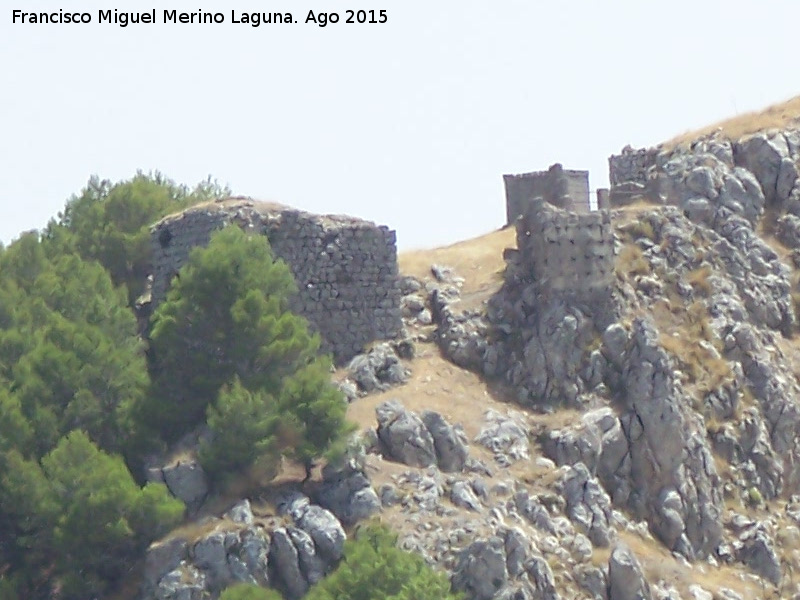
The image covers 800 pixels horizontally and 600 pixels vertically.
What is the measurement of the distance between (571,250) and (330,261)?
16.5 feet

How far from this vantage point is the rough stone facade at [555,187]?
62.5 meters

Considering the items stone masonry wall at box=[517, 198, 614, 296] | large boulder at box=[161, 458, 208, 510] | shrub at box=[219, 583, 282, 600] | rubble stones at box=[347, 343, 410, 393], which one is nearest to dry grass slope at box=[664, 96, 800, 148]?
stone masonry wall at box=[517, 198, 614, 296]

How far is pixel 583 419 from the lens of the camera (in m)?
58.1

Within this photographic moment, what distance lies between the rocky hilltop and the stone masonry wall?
1.6 inches

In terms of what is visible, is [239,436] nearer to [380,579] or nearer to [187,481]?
[187,481]

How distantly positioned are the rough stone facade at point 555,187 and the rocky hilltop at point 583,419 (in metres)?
0.94

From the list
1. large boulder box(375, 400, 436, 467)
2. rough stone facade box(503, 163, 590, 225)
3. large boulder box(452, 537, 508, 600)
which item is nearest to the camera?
large boulder box(452, 537, 508, 600)

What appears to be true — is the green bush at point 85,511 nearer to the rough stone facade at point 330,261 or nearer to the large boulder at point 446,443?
the large boulder at point 446,443

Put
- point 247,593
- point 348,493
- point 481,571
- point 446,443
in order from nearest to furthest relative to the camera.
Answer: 1. point 247,593
2. point 481,571
3. point 348,493
4. point 446,443

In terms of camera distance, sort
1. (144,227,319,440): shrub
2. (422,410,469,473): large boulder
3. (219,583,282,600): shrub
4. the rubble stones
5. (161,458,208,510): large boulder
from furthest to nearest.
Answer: the rubble stones → (144,227,319,440): shrub → (422,410,469,473): large boulder → (161,458,208,510): large boulder → (219,583,282,600): shrub

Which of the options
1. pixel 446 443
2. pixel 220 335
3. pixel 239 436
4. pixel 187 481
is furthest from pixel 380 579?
pixel 220 335

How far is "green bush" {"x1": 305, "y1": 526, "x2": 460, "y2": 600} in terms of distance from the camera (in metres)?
49.7

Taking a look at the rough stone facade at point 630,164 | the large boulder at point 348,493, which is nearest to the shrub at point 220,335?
the large boulder at point 348,493

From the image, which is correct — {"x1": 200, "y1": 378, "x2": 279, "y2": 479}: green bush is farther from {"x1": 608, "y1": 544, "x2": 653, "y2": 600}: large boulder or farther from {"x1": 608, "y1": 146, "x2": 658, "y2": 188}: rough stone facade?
{"x1": 608, "y1": 146, "x2": 658, "y2": 188}: rough stone facade
